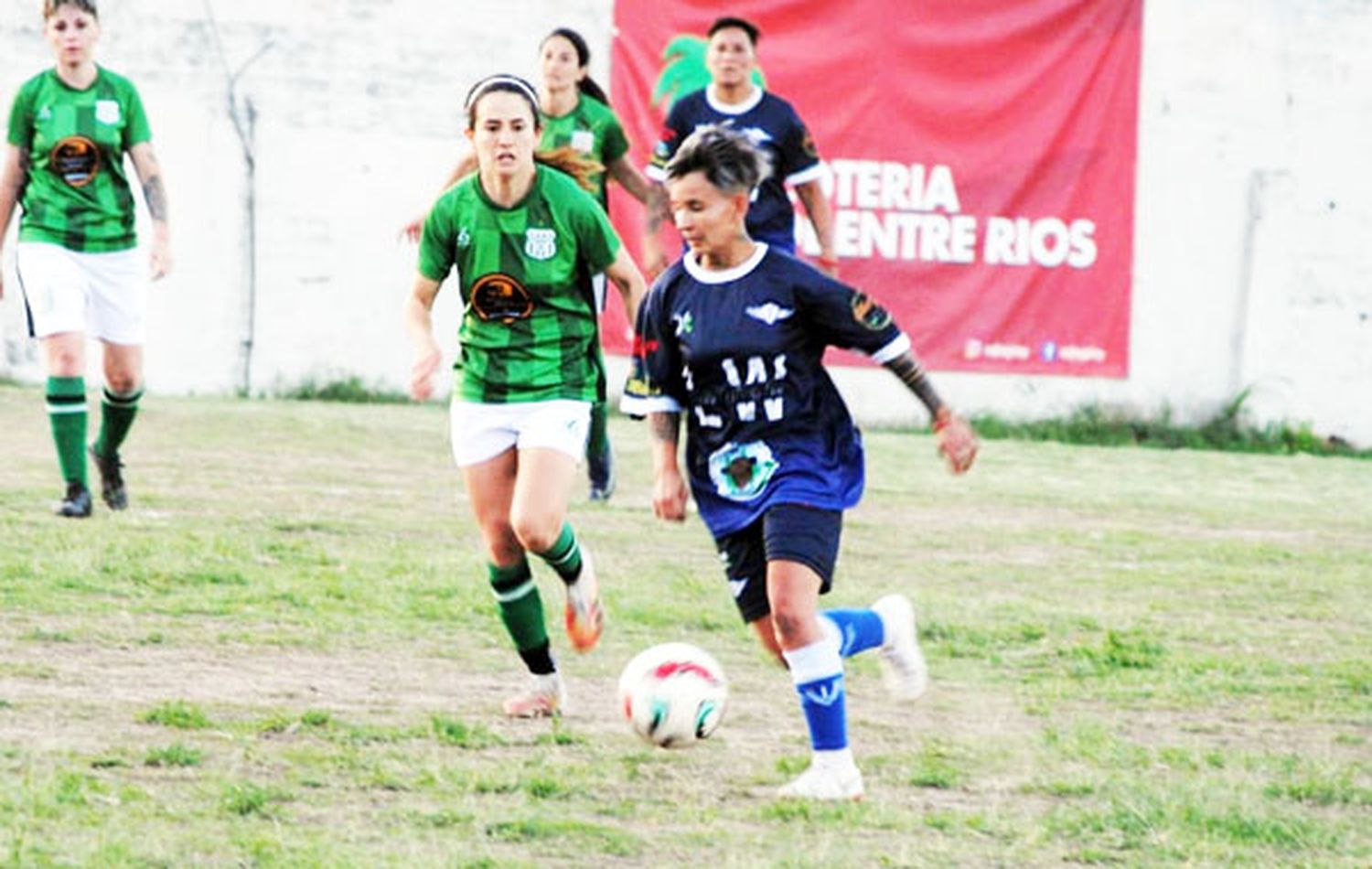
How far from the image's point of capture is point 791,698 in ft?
23.5

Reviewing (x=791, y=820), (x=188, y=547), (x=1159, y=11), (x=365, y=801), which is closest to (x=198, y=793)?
(x=365, y=801)

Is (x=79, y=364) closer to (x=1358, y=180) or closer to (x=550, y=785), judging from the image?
(x=550, y=785)

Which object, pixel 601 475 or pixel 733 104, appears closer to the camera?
pixel 733 104

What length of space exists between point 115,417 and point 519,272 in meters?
4.10

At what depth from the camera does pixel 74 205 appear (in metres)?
9.88

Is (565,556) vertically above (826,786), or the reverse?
(565,556)

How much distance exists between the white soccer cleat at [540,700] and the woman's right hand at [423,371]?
90cm

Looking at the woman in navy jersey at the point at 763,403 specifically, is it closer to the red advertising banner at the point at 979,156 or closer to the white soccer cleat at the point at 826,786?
the white soccer cleat at the point at 826,786

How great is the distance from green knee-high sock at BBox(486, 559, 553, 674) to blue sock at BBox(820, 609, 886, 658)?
931mm

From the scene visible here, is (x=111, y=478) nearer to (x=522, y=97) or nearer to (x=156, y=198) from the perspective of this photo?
(x=156, y=198)

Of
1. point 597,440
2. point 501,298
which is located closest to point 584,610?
point 501,298

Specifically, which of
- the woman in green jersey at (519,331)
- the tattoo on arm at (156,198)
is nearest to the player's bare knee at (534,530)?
the woman in green jersey at (519,331)

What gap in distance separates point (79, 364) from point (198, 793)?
4.95 m

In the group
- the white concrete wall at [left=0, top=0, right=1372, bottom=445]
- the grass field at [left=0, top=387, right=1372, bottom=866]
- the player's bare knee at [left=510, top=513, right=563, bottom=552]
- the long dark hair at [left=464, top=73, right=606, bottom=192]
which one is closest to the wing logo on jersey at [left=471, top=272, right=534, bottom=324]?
the long dark hair at [left=464, top=73, right=606, bottom=192]
